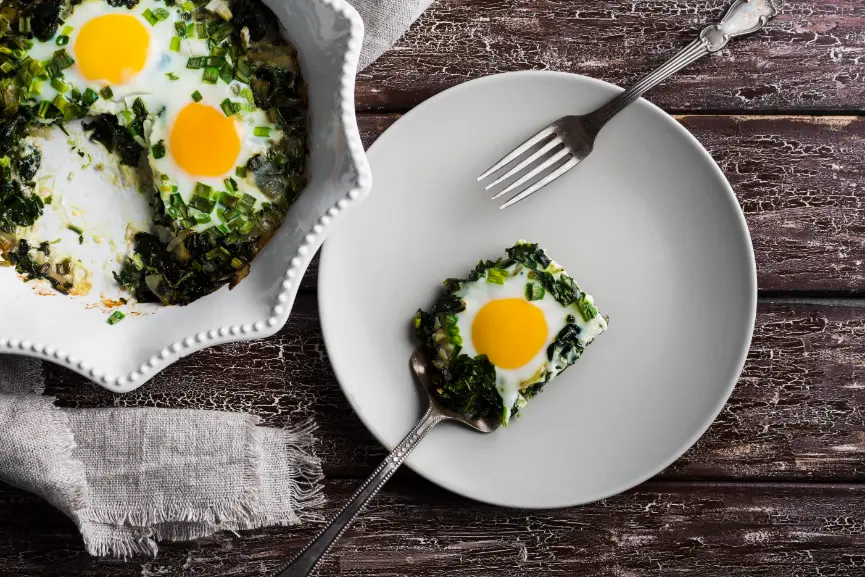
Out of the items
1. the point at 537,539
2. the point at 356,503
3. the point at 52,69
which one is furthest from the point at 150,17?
the point at 537,539

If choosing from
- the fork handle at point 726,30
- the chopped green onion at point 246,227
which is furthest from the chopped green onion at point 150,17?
the fork handle at point 726,30

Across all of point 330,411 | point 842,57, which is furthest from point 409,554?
point 842,57

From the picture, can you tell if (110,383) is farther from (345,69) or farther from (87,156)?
(345,69)

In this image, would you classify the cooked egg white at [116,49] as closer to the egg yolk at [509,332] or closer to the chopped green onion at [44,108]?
the chopped green onion at [44,108]

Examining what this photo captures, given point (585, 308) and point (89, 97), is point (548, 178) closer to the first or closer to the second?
point (585, 308)

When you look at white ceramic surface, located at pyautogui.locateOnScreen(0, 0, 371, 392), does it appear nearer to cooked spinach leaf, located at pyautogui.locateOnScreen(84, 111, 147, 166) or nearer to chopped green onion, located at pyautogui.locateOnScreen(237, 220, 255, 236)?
chopped green onion, located at pyautogui.locateOnScreen(237, 220, 255, 236)

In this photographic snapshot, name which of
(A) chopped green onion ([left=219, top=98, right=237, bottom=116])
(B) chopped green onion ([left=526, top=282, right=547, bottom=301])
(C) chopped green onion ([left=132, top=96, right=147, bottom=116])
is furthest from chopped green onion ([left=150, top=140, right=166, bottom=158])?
(B) chopped green onion ([left=526, top=282, right=547, bottom=301])
